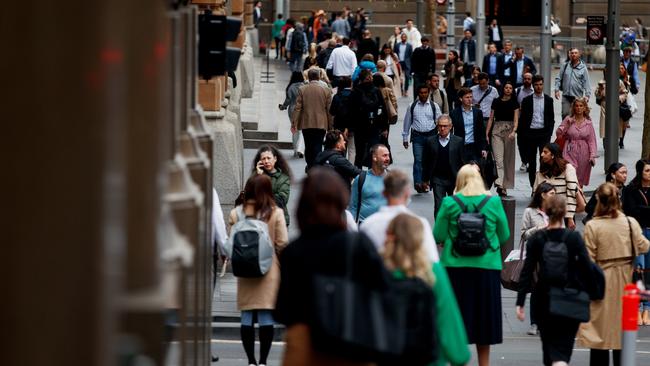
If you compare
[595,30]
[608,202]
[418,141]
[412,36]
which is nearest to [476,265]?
[608,202]

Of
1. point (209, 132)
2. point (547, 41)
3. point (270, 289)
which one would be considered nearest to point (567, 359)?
point (270, 289)

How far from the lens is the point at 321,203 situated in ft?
19.5

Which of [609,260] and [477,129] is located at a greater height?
[477,129]

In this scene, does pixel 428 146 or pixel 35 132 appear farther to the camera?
pixel 428 146

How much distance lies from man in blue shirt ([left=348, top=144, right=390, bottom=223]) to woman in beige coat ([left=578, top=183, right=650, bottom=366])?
8.04 ft

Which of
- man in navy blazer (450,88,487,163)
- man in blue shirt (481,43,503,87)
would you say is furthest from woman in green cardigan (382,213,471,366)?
man in blue shirt (481,43,503,87)

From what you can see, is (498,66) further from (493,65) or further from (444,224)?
(444,224)

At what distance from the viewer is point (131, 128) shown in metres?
3.92

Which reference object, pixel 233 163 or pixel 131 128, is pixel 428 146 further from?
pixel 131 128

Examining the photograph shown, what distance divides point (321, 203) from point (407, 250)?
0.92m

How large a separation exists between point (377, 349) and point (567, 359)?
4.61 metres

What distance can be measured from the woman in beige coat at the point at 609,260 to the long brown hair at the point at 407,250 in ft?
14.0

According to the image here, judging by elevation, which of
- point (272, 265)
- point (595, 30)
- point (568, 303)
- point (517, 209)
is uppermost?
point (595, 30)

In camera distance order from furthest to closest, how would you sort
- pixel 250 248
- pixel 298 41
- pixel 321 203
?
1. pixel 298 41
2. pixel 250 248
3. pixel 321 203
